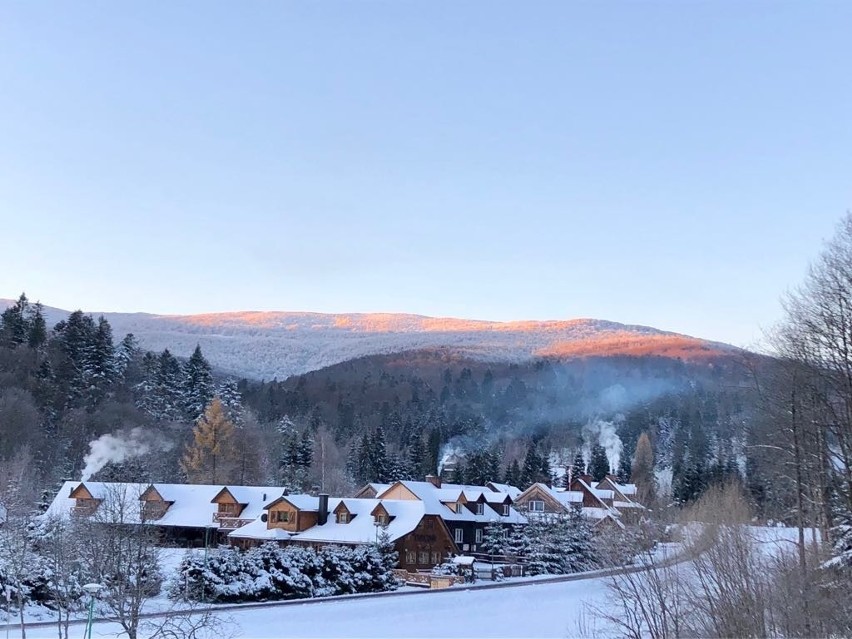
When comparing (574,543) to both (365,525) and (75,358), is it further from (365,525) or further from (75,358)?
(75,358)

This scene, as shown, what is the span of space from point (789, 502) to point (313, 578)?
23075 mm

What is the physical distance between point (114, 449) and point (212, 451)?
8.17 metres

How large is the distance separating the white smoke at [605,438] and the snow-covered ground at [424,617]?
8559cm

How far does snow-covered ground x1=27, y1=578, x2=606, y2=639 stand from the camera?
27.4m

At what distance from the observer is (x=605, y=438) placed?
13825cm

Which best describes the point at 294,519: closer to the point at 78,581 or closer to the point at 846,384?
the point at 78,581

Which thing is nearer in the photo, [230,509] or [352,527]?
[352,527]

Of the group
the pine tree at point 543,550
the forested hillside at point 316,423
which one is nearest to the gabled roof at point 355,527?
the pine tree at point 543,550

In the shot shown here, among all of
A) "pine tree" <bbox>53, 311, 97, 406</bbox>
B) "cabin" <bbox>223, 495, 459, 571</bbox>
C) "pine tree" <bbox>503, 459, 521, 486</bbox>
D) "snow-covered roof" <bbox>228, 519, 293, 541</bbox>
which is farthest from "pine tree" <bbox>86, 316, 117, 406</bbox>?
"pine tree" <bbox>503, 459, 521, 486</bbox>

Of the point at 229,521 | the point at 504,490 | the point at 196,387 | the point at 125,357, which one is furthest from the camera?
the point at 125,357

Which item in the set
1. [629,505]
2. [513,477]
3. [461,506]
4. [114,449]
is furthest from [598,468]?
[114,449]

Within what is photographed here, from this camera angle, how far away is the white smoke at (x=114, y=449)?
6250 cm

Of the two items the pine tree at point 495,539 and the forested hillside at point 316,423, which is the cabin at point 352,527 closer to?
the pine tree at point 495,539

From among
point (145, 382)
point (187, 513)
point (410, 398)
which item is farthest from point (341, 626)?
point (410, 398)
